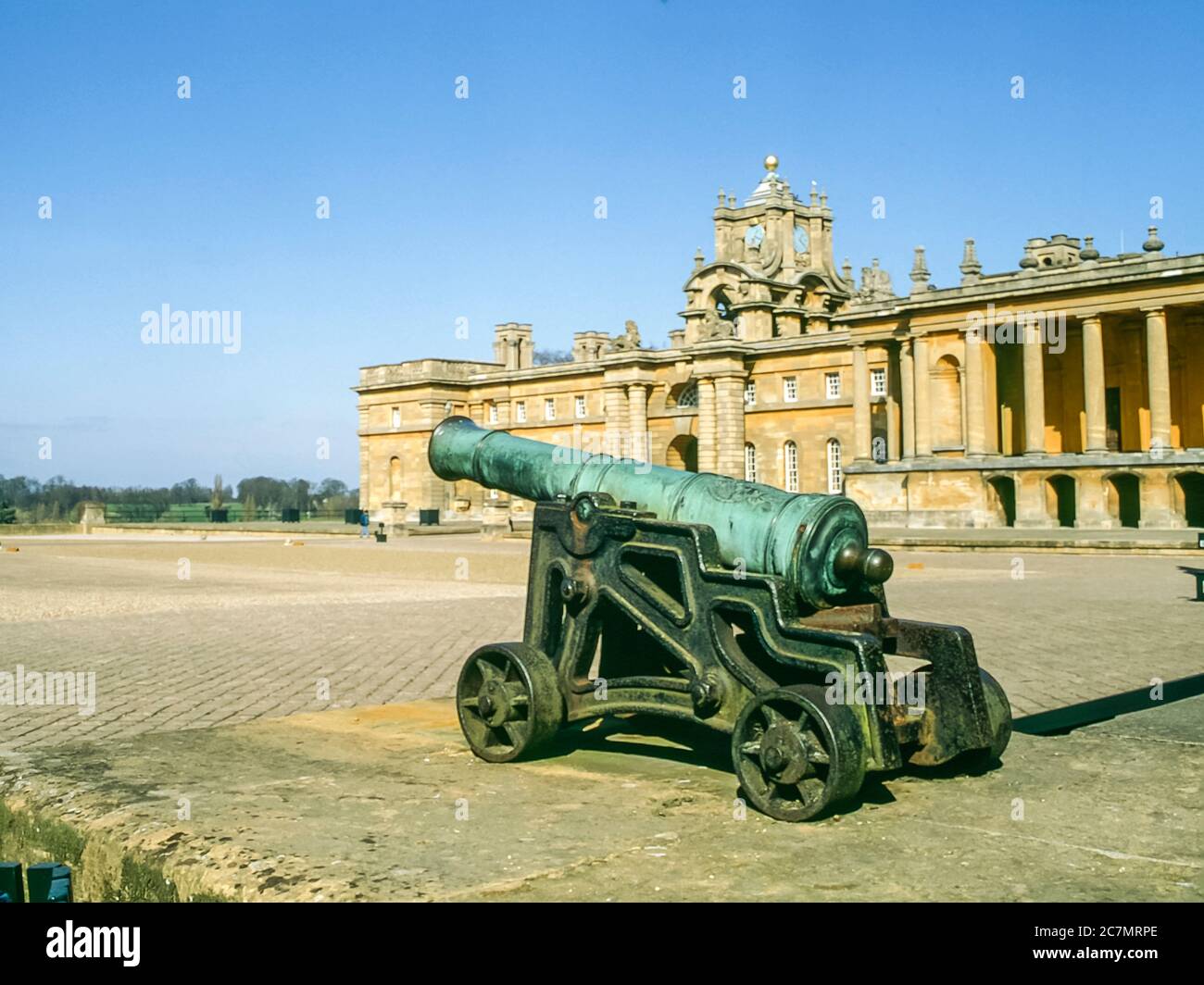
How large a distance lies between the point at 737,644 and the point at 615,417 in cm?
6541

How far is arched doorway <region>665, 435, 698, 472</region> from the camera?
6924 centimetres

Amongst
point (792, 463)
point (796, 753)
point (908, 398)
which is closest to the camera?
point (796, 753)

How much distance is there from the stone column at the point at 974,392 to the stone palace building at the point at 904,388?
3.4 inches

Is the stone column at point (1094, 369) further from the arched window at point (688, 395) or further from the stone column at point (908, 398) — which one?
the arched window at point (688, 395)

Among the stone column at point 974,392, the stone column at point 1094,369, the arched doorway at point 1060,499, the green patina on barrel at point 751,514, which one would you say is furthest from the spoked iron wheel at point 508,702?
the stone column at point 974,392

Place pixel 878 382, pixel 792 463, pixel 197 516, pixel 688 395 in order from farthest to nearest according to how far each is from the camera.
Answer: pixel 197 516 → pixel 688 395 → pixel 792 463 → pixel 878 382

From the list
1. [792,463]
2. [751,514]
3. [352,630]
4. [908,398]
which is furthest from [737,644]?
[792,463]

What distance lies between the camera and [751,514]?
20.6 feet

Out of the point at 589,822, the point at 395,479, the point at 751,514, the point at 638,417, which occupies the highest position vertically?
the point at 638,417

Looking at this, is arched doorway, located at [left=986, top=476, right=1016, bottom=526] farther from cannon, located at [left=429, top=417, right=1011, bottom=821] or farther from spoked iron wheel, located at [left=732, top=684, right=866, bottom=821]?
spoked iron wheel, located at [left=732, top=684, right=866, bottom=821]

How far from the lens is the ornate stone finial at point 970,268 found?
5100cm

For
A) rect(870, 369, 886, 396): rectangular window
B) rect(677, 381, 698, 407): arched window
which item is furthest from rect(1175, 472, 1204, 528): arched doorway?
rect(677, 381, 698, 407): arched window

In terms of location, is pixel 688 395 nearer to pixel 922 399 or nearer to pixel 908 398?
pixel 908 398
